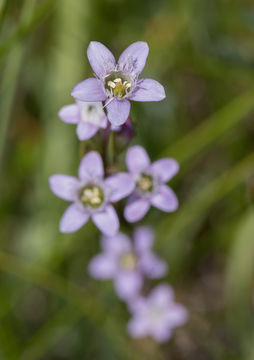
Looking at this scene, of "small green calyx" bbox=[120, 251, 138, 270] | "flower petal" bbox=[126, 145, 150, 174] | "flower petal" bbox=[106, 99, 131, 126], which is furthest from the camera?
"small green calyx" bbox=[120, 251, 138, 270]

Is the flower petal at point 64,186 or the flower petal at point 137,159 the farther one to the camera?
the flower petal at point 137,159

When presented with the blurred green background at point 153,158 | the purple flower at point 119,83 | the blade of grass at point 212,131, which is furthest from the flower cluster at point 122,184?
the blade of grass at point 212,131

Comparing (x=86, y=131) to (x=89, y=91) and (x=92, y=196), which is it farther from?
(x=92, y=196)

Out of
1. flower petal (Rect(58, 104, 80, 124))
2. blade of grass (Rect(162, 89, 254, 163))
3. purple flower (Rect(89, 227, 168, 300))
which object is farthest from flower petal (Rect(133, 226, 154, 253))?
flower petal (Rect(58, 104, 80, 124))

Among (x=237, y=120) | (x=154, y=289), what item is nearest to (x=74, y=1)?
(x=237, y=120)

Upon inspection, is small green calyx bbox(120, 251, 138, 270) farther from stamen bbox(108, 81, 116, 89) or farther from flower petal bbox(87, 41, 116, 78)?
flower petal bbox(87, 41, 116, 78)

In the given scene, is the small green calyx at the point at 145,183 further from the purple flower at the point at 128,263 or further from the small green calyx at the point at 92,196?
the purple flower at the point at 128,263
